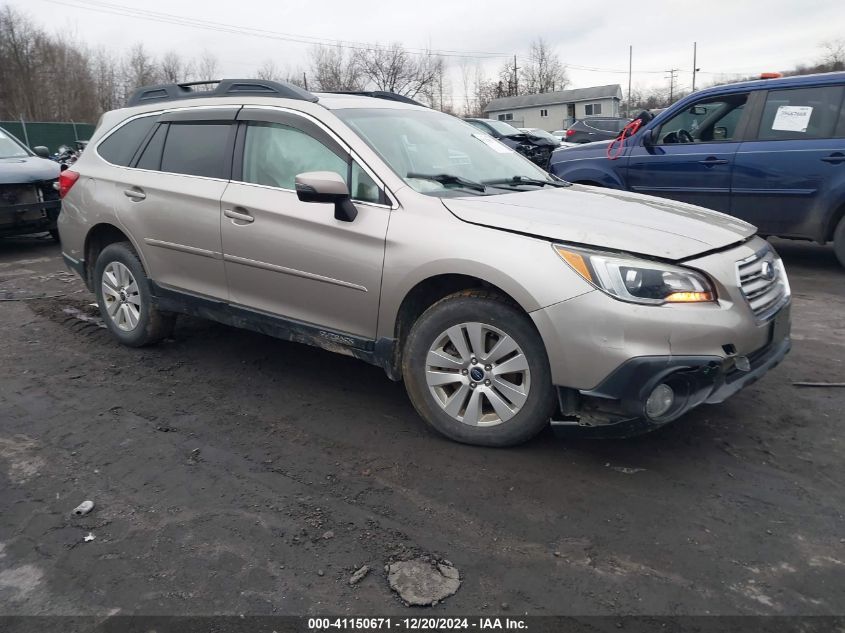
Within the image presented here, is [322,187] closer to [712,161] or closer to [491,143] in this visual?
[491,143]

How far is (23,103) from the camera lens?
4809cm

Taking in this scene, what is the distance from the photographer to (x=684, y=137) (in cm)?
760

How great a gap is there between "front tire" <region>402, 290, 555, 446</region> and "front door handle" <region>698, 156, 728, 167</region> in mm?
4957

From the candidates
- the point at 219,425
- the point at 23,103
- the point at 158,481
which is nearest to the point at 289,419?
the point at 219,425

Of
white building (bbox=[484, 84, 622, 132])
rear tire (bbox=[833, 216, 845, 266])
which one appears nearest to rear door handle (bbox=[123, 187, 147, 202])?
rear tire (bbox=[833, 216, 845, 266])

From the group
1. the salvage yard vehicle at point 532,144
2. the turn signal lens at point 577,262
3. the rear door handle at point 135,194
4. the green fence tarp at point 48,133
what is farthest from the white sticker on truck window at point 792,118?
the green fence tarp at point 48,133

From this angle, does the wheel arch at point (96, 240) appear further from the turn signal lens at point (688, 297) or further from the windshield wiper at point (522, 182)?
the turn signal lens at point (688, 297)

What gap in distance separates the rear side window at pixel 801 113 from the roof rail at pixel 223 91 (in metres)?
5.12

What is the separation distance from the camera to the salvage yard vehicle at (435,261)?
3.04 meters

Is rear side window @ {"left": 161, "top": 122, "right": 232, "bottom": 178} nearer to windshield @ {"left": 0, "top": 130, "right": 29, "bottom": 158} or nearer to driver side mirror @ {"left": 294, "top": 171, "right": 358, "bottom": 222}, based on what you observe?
driver side mirror @ {"left": 294, "top": 171, "right": 358, "bottom": 222}

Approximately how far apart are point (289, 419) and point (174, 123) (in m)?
2.31

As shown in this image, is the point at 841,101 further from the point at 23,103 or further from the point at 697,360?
the point at 23,103

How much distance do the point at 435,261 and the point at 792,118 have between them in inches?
211

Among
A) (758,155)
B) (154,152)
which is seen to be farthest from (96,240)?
(758,155)
